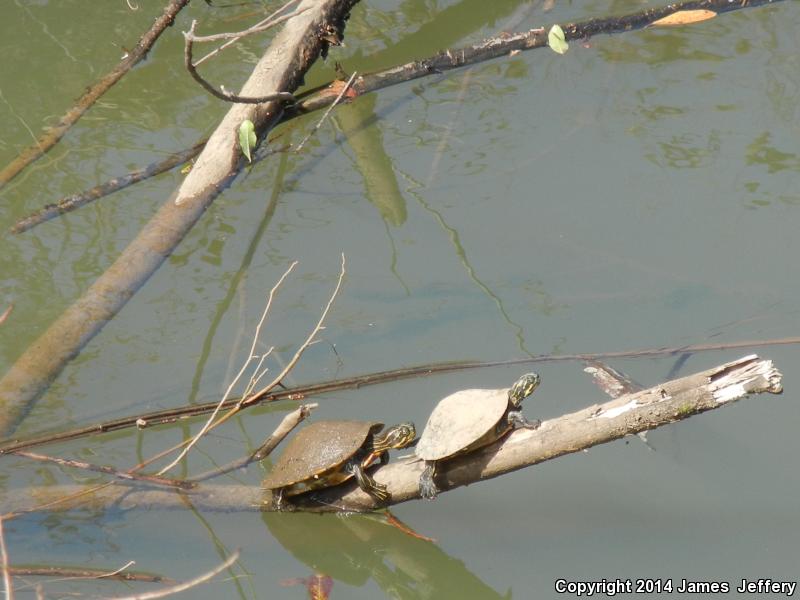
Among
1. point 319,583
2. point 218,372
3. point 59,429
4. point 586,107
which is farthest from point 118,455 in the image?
point 586,107

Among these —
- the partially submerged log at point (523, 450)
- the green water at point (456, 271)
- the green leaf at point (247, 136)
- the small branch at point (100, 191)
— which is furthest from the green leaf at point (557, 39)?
the partially submerged log at point (523, 450)

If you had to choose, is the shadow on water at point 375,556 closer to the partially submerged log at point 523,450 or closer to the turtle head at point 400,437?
the partially submerged log at point 523,450

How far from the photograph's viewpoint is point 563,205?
13.0 feet

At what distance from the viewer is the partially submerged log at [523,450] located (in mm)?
2049

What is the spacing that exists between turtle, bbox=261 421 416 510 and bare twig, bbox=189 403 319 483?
0.17 feet

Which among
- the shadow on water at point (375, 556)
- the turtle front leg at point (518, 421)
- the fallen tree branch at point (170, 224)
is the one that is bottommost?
the shadow on water at point (375, 556)

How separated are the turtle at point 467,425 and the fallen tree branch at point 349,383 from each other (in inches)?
24.7

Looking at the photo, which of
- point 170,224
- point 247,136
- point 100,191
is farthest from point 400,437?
point 100,191

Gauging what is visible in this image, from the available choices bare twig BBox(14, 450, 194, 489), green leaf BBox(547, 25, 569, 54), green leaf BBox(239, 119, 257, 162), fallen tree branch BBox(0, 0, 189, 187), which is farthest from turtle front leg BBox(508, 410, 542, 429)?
fallen tree branch BBox(0, 0, 189, 187)

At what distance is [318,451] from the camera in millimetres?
2596

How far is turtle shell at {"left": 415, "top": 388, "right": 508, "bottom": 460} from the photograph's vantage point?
2340mm

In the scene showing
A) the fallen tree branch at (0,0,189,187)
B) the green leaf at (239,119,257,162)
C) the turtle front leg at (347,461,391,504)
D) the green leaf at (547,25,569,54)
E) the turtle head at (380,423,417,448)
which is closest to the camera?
the turtle front leg at (347,461,391,504)

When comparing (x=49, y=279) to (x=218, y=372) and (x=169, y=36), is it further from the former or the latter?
(x=169, y=36)

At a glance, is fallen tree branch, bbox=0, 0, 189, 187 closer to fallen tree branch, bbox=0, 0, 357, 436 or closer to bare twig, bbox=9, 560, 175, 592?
fallen tree branch, bbox=0, 0, 357, 436
